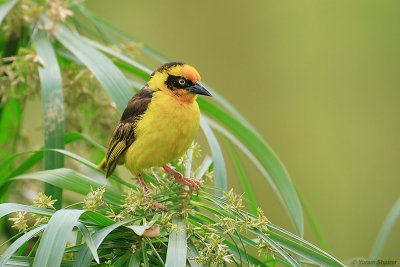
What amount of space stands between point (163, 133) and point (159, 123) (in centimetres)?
5

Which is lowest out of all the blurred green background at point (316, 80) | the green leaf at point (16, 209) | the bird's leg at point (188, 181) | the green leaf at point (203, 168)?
the green leaf at point (16, 209)

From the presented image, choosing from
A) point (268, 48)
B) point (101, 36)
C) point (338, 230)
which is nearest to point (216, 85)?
point (268, 48)

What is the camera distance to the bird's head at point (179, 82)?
8.77 feet

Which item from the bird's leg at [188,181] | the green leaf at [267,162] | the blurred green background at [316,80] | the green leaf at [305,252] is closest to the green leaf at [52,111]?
the bird's leg at [188,181]

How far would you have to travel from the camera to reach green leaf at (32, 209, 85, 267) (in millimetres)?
1600

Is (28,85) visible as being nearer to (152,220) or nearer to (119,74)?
(119,74)

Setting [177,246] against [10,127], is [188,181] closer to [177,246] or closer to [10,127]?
[177,246]

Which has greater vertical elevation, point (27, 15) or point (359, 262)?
point (27, 15)

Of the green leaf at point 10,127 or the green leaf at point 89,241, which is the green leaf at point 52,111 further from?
the green leaf at point 89,241

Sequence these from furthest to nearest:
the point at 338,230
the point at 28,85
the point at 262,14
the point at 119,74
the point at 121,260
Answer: the point at 262,14, the point at 338,230, the point at 28,85, the point at 119,74, the point at 121,260

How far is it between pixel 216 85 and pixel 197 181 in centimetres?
453

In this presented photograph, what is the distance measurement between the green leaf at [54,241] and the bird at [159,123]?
2.57 feet

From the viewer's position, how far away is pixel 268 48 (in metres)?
6.82

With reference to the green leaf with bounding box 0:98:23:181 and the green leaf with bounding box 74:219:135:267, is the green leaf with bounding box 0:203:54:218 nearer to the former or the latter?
the green leaf with bounding box 74:219:135:267
